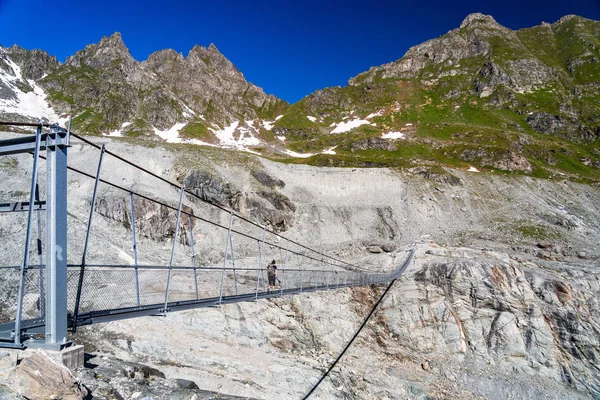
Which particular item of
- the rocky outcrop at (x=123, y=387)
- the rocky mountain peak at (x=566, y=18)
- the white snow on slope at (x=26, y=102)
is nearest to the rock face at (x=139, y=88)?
the white snow on slope at (x=26, y=102)

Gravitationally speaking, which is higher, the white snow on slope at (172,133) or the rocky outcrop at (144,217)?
the white snow on slope at (172,133)

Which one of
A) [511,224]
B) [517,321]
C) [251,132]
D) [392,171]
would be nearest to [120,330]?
[517,321]

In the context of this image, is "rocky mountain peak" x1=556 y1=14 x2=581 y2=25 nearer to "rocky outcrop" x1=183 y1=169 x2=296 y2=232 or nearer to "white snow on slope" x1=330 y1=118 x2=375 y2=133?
"white snow on slope" x1=330 y1=118 x2=375 y2=133

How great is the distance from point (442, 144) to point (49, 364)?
8429 centimetres

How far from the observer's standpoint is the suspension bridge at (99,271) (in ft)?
17.6

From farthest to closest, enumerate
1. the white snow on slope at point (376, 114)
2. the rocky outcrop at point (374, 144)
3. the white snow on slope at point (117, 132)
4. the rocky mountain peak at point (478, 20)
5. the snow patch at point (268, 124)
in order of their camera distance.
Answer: the rocky mountain peak at point (478, 20)
the snow patch at point (268, 124)
the white snow on slope at point (376, 114)
the white snow on slope at point (117, 132)
the rocky outcrop at point (374, 144)

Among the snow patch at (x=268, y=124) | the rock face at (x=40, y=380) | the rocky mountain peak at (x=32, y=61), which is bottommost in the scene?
the rock face at (x=40, y=380)

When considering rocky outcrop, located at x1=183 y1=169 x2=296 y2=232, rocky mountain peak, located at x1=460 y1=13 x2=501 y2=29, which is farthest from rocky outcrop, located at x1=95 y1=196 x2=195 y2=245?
rocky mountain peak, located at x1=460 y1=13 x2=501 y2=29

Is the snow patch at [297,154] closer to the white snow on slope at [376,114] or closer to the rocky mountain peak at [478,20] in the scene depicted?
the white snow on slope at [376,114]

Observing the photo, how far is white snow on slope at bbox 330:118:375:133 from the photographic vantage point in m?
107

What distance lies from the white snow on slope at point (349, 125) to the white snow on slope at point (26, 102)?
2962 inches

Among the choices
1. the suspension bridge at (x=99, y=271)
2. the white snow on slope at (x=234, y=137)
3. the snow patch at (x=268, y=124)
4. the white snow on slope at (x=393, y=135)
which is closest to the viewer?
the suspension bridge at (x=99, y=271)

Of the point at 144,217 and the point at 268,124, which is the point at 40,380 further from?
the point at 268,124

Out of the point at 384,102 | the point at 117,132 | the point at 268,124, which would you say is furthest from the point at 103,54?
the point at 384,102
